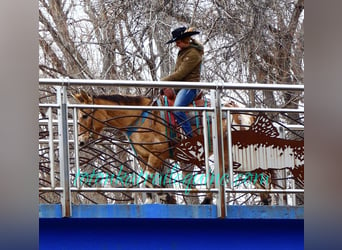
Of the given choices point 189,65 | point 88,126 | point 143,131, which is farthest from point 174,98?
point 88,126

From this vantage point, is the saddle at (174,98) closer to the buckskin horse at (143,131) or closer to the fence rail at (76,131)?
the buckskin horse at (143,131)

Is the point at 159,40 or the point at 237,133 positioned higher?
the point at 159,40

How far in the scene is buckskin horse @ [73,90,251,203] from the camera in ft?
21.5

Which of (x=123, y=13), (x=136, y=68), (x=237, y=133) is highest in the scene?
(x=123, y=13)

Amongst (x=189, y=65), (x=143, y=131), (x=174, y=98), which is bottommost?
(x=143, y=131)

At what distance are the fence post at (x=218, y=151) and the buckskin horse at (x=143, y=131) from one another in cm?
19

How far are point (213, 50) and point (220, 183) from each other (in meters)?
6.68

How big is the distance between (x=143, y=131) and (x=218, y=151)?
0.98 metres

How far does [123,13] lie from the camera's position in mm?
12523

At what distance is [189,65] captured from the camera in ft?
24.5

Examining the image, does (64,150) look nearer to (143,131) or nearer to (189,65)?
(143,131)

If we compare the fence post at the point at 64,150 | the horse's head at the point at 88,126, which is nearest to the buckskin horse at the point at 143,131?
the horse's head at the point at 88,126

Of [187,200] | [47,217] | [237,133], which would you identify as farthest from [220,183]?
[187,200]
